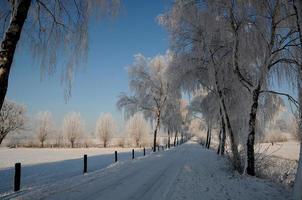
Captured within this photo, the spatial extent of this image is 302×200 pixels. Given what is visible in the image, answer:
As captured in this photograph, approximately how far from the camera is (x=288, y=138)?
95.8 m

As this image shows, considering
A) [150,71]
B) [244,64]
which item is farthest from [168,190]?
[150,71]

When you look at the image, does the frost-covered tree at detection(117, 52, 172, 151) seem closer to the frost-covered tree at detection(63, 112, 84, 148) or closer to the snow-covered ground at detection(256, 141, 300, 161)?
the snow-covered ground at detection(256, 141, 300, 161)

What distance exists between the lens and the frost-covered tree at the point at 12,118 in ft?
132

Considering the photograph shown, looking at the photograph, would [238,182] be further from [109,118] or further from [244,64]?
[109,118]

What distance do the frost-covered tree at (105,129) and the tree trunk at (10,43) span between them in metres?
57.7

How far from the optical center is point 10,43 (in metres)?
5.52

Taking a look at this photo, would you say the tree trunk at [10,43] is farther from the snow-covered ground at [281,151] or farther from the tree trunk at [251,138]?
the snow-covered ground at [281,151]

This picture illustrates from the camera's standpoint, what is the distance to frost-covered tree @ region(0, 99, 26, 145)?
132 feet

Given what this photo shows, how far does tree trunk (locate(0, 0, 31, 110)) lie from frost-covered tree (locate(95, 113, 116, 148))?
57678 mm

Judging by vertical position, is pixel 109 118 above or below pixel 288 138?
above

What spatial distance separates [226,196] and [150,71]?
23.8m

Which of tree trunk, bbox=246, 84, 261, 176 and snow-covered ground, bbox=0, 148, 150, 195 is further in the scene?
snow-covered ground, bbox=0, 148, 150, 195

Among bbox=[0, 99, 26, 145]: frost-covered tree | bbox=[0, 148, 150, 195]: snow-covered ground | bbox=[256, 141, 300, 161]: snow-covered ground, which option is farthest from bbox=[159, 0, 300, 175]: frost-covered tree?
bbox=[0, 99, 26, 145]: frost-covered tree

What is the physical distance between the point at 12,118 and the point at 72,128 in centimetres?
2432
